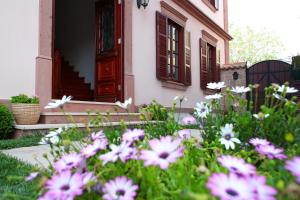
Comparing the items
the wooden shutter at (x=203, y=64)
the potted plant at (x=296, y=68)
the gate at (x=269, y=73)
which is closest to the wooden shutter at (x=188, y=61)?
the wooden shutter at (x=203, y=64)

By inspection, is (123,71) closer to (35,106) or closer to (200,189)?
(35,106)

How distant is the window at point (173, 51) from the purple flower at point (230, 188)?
292 inches

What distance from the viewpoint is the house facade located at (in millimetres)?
4625

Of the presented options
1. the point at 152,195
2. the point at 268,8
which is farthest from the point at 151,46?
the point at 268,8

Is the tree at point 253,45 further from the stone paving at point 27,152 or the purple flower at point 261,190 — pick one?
the purple flower at point 261,190

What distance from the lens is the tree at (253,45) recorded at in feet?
99.2

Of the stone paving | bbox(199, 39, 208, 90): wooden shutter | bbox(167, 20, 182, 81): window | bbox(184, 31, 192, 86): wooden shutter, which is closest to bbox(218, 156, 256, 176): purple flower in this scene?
the stone paving

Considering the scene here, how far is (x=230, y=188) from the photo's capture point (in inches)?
21.7

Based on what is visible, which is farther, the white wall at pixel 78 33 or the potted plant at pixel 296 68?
the potted plant at pixel 296 68

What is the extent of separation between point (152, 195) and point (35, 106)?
12.6ft

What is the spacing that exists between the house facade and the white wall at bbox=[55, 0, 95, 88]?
3 centimetres

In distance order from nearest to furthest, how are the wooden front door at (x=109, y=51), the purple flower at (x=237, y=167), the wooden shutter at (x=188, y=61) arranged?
the purple flower at (x=237, y=167)
the wooden front door at (x=109, y=51)
the wooden shutter at (x=188, y=61)

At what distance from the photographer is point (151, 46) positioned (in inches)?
287

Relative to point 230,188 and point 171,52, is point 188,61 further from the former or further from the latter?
point 230,188
